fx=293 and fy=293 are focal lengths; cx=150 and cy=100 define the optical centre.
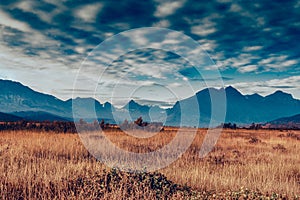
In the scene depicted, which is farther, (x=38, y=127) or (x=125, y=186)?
(x=38, y=127)

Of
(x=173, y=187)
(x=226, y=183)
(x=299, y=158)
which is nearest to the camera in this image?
(x=173, y=187)

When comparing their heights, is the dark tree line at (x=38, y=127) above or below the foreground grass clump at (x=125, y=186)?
above

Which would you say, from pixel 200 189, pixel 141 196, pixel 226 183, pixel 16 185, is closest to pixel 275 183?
pixel 226 183

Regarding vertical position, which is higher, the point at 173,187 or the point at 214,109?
the point at 214,109

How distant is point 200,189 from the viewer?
822cm

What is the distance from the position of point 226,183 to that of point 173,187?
172 centimetres

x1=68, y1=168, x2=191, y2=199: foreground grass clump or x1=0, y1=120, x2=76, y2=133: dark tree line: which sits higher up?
x1=0, y1=120, x2=76, y2=133: dark tree line

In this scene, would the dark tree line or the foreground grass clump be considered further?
the dark tree line

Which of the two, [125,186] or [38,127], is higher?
[38,127]

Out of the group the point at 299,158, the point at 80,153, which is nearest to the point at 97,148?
the point at 80,153

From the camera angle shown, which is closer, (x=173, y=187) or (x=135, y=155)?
(x=173, y=187)

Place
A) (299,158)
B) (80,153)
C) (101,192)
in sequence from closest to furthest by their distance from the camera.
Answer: (101,192) → (80,153) → (299,158)

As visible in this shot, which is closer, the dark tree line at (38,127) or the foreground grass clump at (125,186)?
the foreground grass clump at (125,186)

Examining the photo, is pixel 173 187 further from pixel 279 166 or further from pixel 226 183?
pixel 279 166
